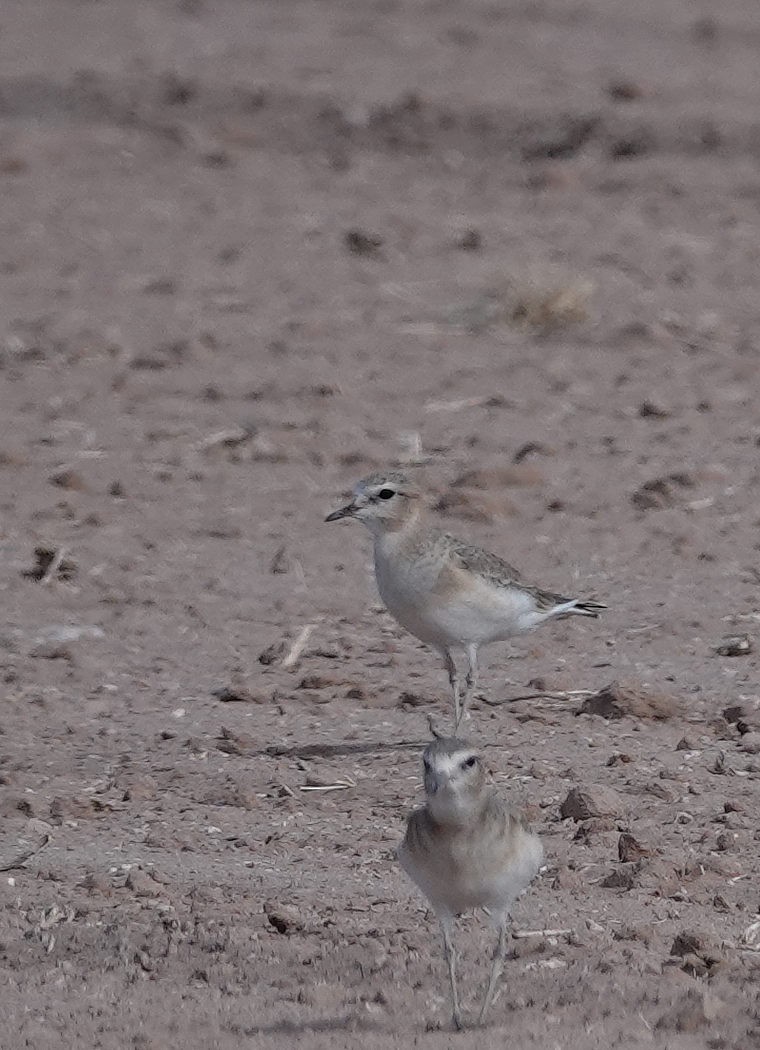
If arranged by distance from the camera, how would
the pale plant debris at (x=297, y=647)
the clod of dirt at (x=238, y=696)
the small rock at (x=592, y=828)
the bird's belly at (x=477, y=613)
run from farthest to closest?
1. the pale plant debris at (x=297, y=647)
2. the clod of dirt at (x=238, y=696)
3. the bird's belly at (x=477, y=613)
4. the small rock at (x=592, y=828)

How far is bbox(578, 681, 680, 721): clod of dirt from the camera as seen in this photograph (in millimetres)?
8570

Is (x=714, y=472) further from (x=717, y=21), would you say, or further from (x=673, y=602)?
(x=717, y=21)

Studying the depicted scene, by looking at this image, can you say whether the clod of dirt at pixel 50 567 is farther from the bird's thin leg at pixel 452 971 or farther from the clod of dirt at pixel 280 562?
the bird's thin leg at pixel 452 971

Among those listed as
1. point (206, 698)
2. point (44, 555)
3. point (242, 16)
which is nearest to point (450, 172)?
point (242, 16)

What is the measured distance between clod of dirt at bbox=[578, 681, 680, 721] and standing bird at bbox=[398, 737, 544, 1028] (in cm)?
261

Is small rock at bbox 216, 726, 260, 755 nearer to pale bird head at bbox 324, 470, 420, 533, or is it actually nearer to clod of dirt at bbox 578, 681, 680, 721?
pale bird head at bbox 324, 470, 420, 533

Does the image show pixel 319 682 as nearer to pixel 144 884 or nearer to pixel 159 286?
pixel 144 884

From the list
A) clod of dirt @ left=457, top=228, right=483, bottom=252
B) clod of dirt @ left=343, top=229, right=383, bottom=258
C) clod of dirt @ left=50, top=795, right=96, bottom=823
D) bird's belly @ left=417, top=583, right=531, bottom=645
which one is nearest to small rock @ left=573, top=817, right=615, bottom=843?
bird's belly @ left=417, top=583, right=531, bottom=645

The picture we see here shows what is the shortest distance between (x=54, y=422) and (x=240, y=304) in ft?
10.5

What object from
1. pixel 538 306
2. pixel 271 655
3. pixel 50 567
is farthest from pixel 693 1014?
pixel 538 306

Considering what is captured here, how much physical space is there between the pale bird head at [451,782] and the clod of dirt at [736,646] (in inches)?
141

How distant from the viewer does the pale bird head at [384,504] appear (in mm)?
8945

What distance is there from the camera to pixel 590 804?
7516 mm

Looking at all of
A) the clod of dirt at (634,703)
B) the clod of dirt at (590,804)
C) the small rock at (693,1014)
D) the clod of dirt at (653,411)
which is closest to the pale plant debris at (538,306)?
the clod of dirt at (653,411)
